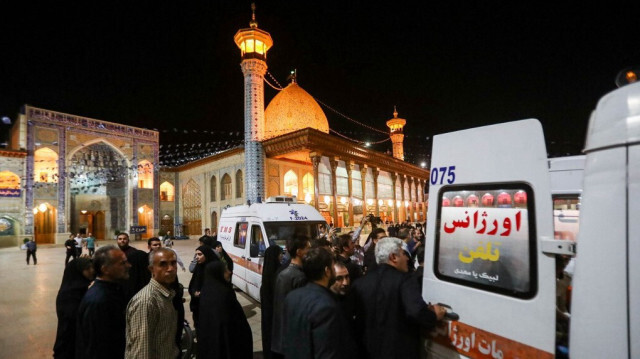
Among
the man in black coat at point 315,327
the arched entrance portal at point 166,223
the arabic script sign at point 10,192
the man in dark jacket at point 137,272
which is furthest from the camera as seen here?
the arched entrance portal at point 166,223

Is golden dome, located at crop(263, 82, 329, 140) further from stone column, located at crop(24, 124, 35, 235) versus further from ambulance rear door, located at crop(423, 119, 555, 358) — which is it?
ambulance rear door, located at crop(423, 119, 555, 358)

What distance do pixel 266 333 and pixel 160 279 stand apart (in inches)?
67.7

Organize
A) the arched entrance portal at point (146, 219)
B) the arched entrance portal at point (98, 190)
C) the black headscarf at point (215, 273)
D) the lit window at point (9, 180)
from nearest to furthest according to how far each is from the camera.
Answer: the black headscarf at point (215, 273) → the lit window at point (9, 180) → the arched entrance portal at point (98, 190) → the arched entrance portal at point (146, 219)

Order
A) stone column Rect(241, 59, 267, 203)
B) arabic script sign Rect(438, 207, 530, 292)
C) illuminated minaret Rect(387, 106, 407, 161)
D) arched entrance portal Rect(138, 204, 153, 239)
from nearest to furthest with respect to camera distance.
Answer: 1. arabic script sign Rect(438, 207, 530, 292)
2. stone column Rect(241, 59, 267, 203)
3. arched entrance portal Rect(138, 204, 153, 239)
4. illuminated minaret Rect(387, 106, 407, 161)

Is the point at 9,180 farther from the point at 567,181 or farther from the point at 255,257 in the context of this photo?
the point at 567,181

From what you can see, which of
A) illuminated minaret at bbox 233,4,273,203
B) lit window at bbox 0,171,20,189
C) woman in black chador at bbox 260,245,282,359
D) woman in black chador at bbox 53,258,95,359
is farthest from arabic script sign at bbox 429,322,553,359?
lit window at bbox 0,171,20,189

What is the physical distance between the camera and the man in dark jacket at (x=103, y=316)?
2.48 metres

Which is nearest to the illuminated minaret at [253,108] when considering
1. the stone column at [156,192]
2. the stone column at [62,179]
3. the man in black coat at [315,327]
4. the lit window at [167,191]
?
the stone column at [156,192]

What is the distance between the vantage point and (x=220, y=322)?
9.23 feet

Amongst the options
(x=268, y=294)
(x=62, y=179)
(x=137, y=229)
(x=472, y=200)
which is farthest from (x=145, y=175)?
(x=472, y=200)

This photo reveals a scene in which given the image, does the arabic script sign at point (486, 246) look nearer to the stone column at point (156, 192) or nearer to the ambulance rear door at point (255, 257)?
the ambulance rear door at point (255, 257)

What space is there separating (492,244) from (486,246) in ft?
0.12

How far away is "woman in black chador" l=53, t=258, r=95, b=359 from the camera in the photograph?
3184 millimetres

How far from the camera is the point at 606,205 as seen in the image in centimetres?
143
